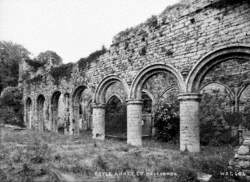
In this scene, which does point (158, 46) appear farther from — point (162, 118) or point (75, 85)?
point (75, 85)

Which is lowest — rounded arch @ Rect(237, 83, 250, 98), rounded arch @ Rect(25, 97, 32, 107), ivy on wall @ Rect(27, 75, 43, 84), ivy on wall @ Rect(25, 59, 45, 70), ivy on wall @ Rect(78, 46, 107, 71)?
rounded arch @ Rect(25, 97, 32, 107)

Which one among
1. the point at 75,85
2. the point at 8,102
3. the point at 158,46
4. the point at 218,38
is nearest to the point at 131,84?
the point at 158,46

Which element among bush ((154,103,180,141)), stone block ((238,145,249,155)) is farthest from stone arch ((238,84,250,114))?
stone block ((238,145,249,155))

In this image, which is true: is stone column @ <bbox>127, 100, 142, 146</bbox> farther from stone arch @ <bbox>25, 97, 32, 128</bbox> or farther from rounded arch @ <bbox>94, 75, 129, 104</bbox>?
stone arch @ <bbox>25, 97, 32, 128</bbox>

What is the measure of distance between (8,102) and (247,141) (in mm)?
18383

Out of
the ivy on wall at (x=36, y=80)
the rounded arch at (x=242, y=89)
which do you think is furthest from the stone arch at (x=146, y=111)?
the ivy on wall at (x=36, y=80)

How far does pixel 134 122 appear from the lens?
361 inches

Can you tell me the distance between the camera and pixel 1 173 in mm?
A: 4082

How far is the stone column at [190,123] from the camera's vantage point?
7309 millimetres

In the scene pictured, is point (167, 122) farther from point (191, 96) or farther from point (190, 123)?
point (191, 96)

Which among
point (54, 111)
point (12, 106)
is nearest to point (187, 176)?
point (54, 111)

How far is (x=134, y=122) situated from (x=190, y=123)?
8.40ft

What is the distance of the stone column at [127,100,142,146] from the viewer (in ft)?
29.9

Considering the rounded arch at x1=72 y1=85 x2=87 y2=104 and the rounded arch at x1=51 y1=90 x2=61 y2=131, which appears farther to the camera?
the rounded arch at x1=51 y1=90 x2=61 y2=131
